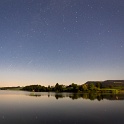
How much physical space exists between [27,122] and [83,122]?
7846 mm

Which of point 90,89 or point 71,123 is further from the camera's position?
point 90,89

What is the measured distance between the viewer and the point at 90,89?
19712 centimetres

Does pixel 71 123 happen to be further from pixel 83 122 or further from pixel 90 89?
pixel 90 89

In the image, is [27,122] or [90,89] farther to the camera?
[90,89]

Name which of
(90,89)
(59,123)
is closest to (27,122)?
(59,123)

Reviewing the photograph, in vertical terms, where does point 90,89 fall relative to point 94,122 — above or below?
above

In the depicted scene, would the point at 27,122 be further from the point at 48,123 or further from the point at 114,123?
the point at 114,123

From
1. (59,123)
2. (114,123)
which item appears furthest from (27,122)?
(114,123)

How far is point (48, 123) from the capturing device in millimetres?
33625

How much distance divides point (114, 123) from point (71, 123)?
5.96 meters

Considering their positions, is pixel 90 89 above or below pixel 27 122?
above

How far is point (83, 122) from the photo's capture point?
34.8 metres

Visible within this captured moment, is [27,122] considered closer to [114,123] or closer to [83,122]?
[83,122]

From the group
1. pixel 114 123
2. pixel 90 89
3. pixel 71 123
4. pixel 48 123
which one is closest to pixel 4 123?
pixel 48 123
